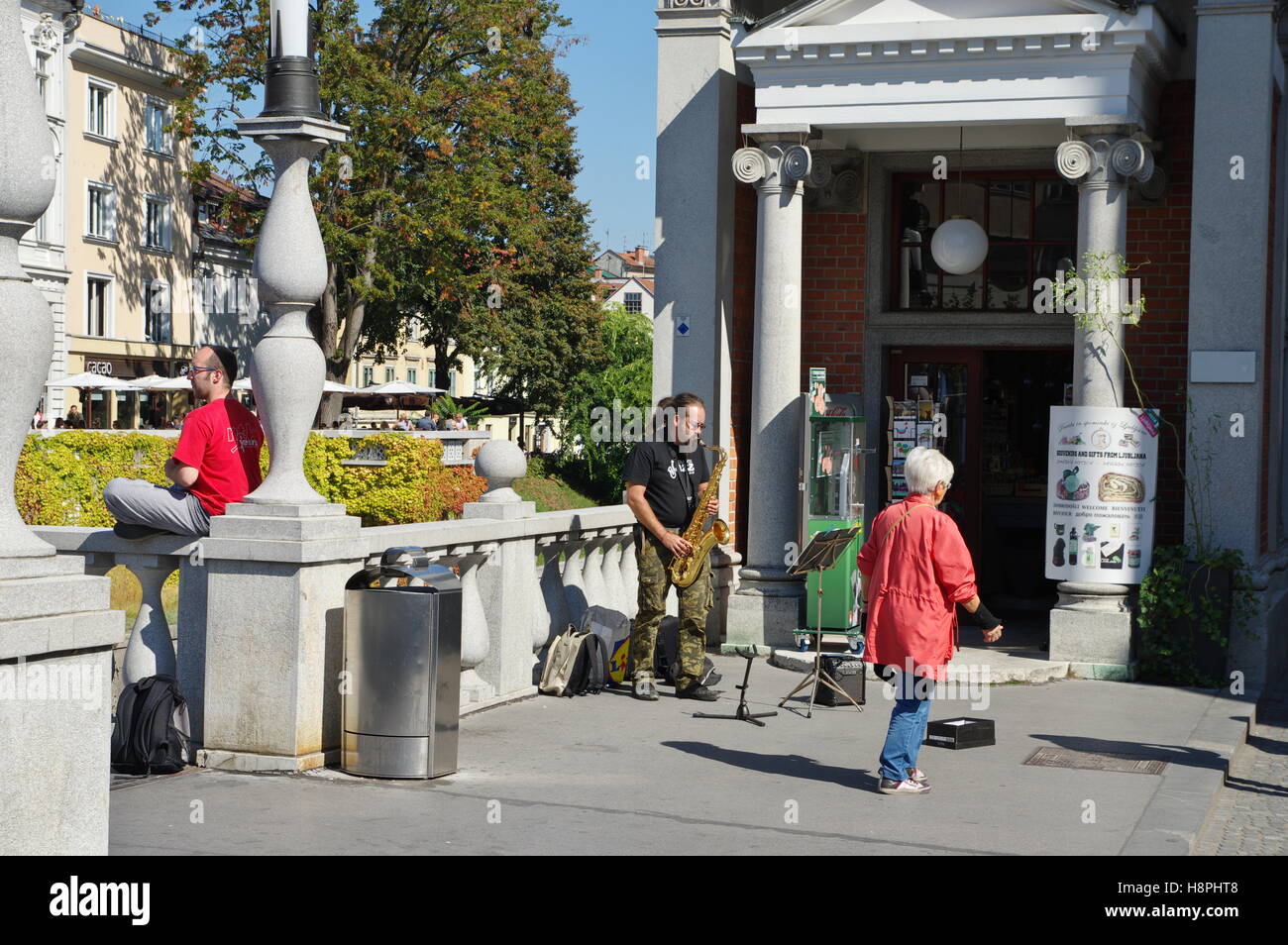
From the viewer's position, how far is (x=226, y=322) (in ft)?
190

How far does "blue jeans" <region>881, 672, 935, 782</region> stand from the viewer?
730 centimetres

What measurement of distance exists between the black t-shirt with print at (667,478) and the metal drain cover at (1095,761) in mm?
2682

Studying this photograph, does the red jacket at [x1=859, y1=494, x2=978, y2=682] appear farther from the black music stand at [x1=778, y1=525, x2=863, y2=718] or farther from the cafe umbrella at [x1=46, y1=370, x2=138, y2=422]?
the cafe umbrella at [x1=46, y1=370, x2=138, y2=422]

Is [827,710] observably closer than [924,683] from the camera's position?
No

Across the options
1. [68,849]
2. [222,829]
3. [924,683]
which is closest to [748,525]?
[924,683]

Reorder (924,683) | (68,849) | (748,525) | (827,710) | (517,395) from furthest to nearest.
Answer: (517,395) → (748,525) → (827,710) → (924,683) → (68,849)

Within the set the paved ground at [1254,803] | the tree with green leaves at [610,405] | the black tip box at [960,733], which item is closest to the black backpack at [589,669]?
the black tip box at [960,733]

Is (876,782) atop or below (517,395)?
below

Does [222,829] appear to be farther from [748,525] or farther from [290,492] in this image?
[748,525]

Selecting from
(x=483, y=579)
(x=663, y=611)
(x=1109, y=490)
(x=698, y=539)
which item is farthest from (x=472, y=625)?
(x=1109, y=490)

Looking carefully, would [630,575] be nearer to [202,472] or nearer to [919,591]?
[202,472]

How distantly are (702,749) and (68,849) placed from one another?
179 inches

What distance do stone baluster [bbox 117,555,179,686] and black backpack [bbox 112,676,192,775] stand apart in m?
0.39

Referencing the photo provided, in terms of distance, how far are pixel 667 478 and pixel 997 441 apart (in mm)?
5160
